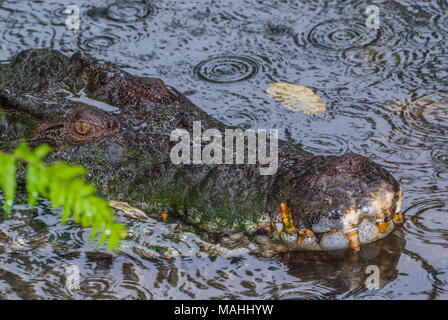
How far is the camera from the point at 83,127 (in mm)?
4719

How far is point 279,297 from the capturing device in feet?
13.3

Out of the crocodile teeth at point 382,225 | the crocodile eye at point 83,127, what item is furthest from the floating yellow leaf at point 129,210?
the crocodile teeth at point 382,225

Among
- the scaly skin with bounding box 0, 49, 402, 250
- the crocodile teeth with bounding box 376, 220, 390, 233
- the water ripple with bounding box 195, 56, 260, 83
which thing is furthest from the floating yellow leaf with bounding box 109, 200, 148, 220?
the water ripple with bounding box 195, 56, 260, 83

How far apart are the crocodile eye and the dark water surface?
0.69 m

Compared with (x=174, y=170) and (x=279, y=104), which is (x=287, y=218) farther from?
(x=279, y=104)

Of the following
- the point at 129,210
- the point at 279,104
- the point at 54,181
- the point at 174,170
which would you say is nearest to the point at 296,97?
the point at 279,104

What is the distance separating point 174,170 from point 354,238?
1.33 metres

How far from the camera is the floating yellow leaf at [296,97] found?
255 inches

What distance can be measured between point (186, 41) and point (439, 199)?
4.10 meters

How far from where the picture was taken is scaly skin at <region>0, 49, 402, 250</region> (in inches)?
155

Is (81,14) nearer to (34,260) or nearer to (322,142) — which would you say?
(322,142)

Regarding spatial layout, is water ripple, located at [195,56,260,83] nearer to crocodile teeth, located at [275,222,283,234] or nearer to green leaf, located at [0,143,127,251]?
crocodile teeth, located at [275,222,283,234]

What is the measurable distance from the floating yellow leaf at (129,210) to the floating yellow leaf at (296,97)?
2511 mm

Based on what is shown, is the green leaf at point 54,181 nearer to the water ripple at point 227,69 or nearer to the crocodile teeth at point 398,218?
the crocodile teeth at point 398,218
